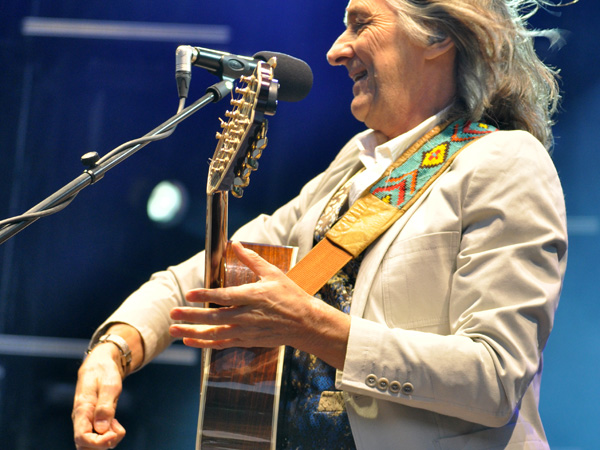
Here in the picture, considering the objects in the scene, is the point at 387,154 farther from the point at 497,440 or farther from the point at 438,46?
the point at 497,440

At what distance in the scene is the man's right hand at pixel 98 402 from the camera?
1.25 m

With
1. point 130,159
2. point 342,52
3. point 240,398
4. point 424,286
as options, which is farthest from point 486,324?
point 130,159

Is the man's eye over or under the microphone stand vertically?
over

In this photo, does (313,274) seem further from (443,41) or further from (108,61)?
(108,61)

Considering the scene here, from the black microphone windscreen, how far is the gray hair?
374 mm

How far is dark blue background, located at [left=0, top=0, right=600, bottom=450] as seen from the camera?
225 cm

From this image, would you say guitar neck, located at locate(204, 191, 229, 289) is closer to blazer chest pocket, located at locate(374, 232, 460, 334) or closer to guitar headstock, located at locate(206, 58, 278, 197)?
guitar headstock, located at locate(206, 58, 278, 197)

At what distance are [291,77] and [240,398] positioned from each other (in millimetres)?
766

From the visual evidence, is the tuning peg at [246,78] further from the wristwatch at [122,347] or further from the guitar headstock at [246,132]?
the wristwatch at [122,347]

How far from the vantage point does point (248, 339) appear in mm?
1146

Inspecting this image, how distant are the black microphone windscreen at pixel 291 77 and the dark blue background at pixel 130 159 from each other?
2.66ft

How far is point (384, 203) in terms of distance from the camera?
151 centimetres

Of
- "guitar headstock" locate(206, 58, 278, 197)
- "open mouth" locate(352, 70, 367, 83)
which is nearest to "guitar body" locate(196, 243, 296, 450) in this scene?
"guitar headstock" locate(206, 58, 278, 197)

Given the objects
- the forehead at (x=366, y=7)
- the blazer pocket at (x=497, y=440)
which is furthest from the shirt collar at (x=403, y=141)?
the blazer pocket at (x=497, y=440)
